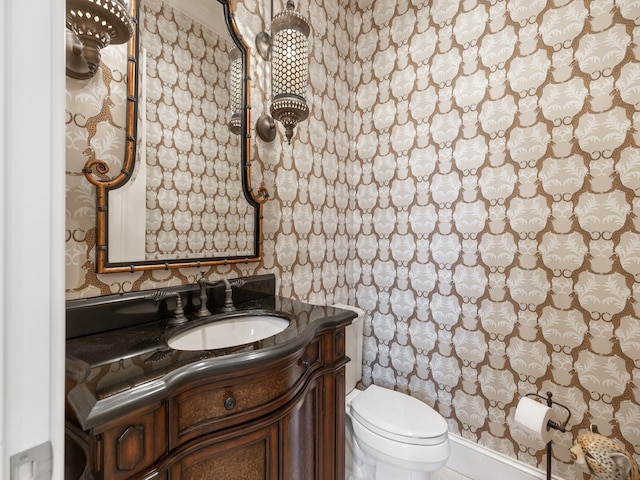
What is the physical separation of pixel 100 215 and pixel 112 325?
0.37 m

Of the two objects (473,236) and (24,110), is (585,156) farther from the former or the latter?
(24,110)

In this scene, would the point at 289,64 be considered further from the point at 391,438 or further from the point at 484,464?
the point at 484,464

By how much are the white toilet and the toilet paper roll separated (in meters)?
0.33

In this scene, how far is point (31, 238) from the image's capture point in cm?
34

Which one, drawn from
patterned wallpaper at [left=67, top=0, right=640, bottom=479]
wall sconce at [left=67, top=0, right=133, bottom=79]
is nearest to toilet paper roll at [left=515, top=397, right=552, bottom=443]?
patterned wallpaper at [left=67, top=0, right=640, bottom=479]

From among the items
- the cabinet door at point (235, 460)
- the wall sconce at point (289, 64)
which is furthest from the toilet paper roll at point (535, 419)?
the wall sconce at point (289, 64)

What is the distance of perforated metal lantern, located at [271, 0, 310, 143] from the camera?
141cm

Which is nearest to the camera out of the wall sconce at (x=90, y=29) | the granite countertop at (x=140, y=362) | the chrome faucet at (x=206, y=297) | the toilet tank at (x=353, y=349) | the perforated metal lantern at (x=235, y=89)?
the granite countertop at (x=140, y=362)

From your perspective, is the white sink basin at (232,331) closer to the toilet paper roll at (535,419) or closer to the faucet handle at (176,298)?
the faucet handle at (176,298)

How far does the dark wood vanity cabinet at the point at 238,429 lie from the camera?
2.11ft

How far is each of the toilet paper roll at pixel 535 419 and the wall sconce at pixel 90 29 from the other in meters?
2.08

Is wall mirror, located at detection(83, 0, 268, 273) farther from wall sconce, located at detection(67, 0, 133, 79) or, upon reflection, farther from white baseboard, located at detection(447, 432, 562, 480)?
white baseboard, located at detection(447, 432, 562, 480)

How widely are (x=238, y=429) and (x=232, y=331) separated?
414 millimetres

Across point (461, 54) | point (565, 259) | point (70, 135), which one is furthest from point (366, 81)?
point (70, 135)
